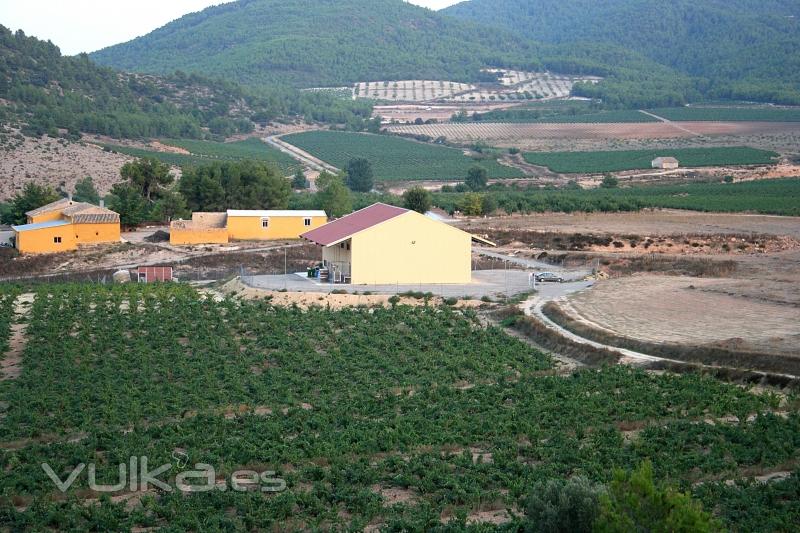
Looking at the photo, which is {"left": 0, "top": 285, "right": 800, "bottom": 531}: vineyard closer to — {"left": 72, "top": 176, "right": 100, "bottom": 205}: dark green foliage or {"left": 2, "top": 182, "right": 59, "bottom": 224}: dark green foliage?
{"left": 2, "top": 182, "right": 59, "bottom": 224}: dark green foliage

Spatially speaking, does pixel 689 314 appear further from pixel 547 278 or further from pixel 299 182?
pixel 299 182

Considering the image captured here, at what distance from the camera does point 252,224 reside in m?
58.0

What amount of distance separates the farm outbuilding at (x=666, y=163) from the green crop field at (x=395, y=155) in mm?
12581

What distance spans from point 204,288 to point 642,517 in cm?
3230

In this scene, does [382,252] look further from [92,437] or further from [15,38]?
[15,38]

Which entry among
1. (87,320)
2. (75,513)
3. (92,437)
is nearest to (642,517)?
(75,513)

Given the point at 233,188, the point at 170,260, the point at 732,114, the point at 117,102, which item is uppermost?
the point at 117,102

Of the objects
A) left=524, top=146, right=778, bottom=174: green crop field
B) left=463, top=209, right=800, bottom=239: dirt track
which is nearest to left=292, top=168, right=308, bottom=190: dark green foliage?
left=524, top=146, right=778, bottom=174: green crop field

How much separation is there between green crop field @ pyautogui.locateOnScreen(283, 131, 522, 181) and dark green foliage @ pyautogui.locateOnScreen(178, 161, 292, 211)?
34.8 meters

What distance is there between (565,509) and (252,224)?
144 feet

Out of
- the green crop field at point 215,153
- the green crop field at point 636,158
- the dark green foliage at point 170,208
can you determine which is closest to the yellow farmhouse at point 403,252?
the dark green foliage at point 170,208

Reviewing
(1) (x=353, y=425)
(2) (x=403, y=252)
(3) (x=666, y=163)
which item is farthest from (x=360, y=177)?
(1) (x=353, y=425)

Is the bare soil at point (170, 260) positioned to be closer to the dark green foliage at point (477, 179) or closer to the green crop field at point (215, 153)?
the dark green foliage at point (477, 179)

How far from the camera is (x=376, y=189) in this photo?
316 ft
